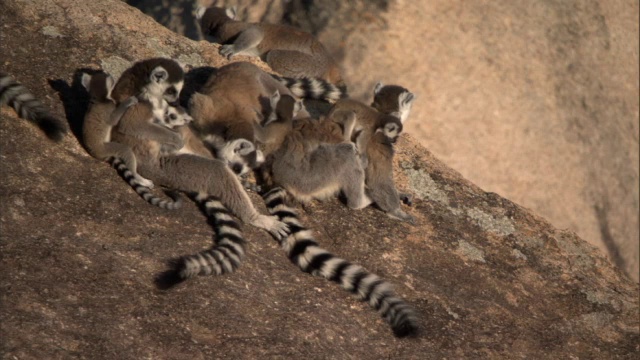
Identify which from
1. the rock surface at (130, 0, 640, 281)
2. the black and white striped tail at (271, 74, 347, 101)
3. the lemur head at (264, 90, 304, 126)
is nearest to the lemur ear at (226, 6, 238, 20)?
the rock surface at (130, 0, 640, 281)

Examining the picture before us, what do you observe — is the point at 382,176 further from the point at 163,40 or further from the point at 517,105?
the point at 517,105

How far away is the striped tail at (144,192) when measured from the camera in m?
6.57

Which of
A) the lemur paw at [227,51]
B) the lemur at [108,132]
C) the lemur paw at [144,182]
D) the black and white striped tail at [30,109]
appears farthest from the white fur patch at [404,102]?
the black and white striped tail at [30,109]

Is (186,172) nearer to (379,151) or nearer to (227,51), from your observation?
(379,151)

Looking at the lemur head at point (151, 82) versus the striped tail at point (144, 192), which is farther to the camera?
the lemur head at point (151, 82)

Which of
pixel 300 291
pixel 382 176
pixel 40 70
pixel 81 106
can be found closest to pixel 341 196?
pixel 382 176

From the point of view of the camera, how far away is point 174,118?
713 centimetres

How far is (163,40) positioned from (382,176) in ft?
8.64

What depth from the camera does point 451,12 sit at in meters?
10.8

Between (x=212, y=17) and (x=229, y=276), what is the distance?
5410mm

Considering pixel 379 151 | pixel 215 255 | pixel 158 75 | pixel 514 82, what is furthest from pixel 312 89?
pixel 215 255

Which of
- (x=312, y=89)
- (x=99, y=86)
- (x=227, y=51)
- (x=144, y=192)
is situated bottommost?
(x=144, y=192)

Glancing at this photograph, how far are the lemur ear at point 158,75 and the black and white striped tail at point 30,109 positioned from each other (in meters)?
0.74

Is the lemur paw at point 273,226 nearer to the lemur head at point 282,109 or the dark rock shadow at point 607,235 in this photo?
the lemur head at point 282,109
